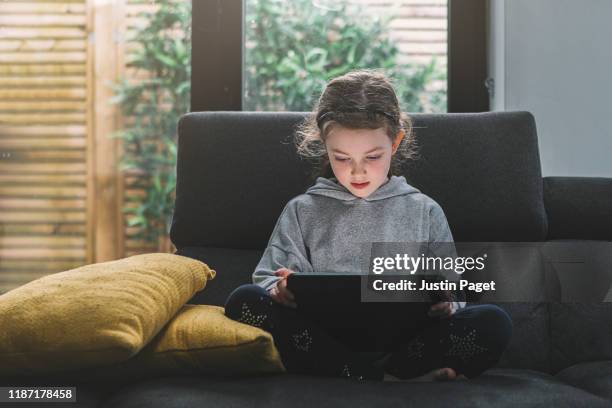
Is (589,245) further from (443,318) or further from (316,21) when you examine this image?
Result: (316,21)

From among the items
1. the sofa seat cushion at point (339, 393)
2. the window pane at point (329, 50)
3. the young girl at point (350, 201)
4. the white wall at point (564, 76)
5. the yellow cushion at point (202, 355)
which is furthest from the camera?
the window pane at point (329, 50)

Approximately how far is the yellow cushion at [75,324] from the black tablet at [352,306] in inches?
10.7

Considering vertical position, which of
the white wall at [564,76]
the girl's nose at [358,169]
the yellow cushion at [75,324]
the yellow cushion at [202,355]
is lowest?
the yellow cushion at [202,355]

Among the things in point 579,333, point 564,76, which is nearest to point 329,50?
point 564,76

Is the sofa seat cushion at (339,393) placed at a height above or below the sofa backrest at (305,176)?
below

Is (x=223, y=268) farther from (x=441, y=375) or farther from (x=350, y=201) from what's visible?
(x=441, y=375)

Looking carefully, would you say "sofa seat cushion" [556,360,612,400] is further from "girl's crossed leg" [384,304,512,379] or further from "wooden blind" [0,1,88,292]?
"wooden blind" [0,1,88,292]

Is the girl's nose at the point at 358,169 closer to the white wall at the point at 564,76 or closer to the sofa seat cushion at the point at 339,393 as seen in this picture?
the sofa seat cushion at the point at 339,393

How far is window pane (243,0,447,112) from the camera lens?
94.2 inches

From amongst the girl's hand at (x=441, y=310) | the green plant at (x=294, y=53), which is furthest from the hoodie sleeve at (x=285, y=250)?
the green plant at (x=294, y=53)

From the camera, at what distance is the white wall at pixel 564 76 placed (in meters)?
2.17

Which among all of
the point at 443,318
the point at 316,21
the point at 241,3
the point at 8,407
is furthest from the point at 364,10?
the point at 8,407

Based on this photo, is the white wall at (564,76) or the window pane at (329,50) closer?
the white wall at (564,76)

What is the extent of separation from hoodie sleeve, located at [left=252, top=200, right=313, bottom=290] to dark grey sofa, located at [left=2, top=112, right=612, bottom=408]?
0.23 feet
